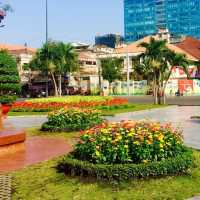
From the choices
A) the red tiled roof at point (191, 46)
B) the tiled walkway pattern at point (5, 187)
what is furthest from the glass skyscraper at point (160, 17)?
the tiled walkway pattern at point (5, 187)

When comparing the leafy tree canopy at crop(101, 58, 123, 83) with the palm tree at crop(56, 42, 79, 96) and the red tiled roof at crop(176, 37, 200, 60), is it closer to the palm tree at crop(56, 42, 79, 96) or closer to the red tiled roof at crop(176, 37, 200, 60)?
the palm tree at crop(56, 42, 79, 96)

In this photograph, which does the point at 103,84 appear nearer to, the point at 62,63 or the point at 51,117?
the point at 62,63

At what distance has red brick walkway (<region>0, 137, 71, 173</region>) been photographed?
8406mm

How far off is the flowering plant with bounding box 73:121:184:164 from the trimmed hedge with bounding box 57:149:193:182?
15 cm

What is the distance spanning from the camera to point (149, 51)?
3106 cm

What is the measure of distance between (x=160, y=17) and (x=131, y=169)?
12994 centimetres

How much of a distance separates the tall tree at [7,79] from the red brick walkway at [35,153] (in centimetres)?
698

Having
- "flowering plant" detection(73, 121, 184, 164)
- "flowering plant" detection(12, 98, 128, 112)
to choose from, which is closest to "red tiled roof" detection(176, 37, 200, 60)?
"flowering plant" detection(12, 98, 128, 112)

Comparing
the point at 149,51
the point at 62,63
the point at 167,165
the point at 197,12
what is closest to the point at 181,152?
the point at 167,165

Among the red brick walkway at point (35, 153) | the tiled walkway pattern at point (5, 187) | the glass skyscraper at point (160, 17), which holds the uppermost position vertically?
the glass skyscraper at point (160, 17)

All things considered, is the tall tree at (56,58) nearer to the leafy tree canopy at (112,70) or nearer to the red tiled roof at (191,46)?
the leafy tree canopy at (112,70)

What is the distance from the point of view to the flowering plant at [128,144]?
6.83 m

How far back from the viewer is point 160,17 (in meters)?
→ 133

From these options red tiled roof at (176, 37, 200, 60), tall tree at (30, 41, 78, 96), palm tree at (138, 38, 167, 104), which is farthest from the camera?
red tiled roof at (176, 37, 200, 60)
